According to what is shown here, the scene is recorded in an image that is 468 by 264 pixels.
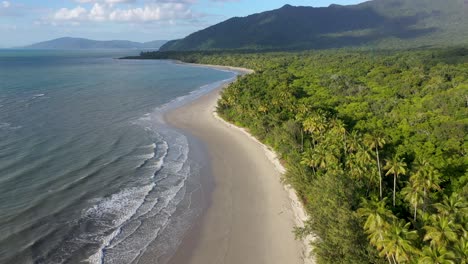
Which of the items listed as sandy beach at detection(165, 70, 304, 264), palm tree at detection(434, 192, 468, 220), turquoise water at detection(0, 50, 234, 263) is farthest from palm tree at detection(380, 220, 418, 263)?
turquoise water at detection(0, 50, 234, 263)

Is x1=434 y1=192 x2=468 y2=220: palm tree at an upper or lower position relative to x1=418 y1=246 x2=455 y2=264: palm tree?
lower

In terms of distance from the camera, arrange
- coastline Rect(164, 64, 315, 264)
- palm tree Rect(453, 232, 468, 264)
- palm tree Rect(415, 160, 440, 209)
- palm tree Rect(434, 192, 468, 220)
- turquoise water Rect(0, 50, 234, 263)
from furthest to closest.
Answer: turquoise water Rect(0, 50, 234, 263) < coastline Rect(164, 64, 315, 264) < palm tree Rect(415, 160, 440, 209) < palm tree Rect(434, 192, 468, 220) < palm tree Rect(453, 232, 468, 264)

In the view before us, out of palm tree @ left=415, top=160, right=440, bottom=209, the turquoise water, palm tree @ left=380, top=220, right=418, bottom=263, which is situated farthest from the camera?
the turquoise water

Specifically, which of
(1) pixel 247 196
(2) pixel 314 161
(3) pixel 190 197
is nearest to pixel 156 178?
(3) pixel 190 197

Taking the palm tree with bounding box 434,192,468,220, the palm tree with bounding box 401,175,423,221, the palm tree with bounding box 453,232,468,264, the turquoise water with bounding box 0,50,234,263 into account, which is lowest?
the turquoise water with bounding box 0,50,234,263

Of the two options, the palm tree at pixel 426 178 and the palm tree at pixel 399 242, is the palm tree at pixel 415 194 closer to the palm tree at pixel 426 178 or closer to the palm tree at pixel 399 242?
the palm tree at pixel 426 178

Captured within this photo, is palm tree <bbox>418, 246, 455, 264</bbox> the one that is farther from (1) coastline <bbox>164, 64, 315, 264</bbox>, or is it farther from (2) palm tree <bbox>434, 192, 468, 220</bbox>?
(1) coastline <bbox>164, 64, 315, 264</bbox>
